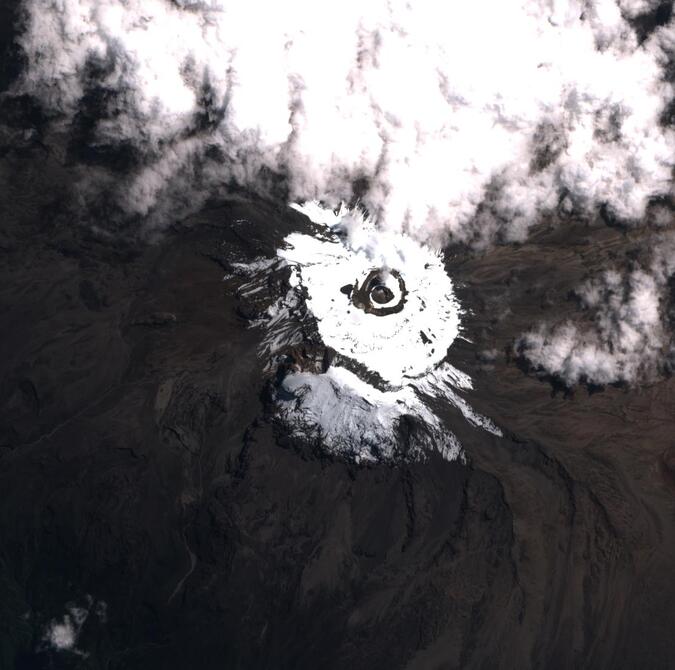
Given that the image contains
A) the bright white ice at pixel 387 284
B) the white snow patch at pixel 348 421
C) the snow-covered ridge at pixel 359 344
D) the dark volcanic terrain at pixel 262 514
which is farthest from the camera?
the bright white ice at pixel 387 284

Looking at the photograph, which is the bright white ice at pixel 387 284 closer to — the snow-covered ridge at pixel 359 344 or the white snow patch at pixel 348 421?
the snow-covered ridge at pixel 359 344

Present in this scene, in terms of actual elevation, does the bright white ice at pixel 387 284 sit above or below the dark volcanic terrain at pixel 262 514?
above

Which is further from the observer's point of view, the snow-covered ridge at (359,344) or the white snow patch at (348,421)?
the snow-covered ridge at (359,344)

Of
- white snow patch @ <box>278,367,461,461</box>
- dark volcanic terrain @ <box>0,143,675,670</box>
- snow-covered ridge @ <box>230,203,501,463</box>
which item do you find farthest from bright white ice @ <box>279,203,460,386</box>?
dark volcanic terrain @ <box>0,143,675,670</box>

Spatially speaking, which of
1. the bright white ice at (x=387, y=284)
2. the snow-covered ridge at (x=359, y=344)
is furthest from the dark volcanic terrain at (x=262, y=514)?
the bright white ice at (x=387, y=284)

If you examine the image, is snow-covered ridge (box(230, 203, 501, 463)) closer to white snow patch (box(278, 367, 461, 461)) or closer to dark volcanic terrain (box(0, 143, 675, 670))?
white snow patch (box(278, 367, 461, 461))

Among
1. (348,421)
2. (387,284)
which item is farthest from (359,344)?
(348,421)

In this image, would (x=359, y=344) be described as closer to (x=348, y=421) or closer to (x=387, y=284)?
(x=387, y=284)

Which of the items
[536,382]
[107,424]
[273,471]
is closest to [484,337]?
[536,382]
